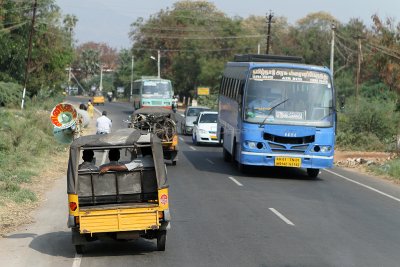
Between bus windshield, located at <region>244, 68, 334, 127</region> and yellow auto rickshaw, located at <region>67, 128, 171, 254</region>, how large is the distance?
10.0m

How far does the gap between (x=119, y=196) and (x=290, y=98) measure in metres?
10.9

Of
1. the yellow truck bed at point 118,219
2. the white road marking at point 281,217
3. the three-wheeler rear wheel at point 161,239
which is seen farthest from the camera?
the white road marking at point 281,217

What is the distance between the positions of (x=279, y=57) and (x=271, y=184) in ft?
20.8

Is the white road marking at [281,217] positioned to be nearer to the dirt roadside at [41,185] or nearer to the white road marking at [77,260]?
the white road marking at [77,260]

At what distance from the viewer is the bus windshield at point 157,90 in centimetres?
6022

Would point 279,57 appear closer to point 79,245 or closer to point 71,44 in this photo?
point 79,245

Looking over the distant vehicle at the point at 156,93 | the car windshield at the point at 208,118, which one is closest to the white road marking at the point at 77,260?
the car windshield at the point at 208,118

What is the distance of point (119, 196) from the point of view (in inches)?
431

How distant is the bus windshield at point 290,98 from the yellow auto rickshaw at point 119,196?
10028mm

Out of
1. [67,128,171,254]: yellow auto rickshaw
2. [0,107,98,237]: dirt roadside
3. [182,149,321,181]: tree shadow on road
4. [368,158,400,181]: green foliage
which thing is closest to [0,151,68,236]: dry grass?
[0,107,98,237]: dirt roadside

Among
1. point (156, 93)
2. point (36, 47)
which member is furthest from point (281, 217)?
point (36, 47)

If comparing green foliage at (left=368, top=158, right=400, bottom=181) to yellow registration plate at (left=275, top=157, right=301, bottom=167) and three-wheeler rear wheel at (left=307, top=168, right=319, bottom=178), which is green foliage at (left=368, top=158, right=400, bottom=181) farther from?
yellow registration plate at (left=275, top=157, right=301, bottom=167)

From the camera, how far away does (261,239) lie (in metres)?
11.8

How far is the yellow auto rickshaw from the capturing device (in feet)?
33.4
